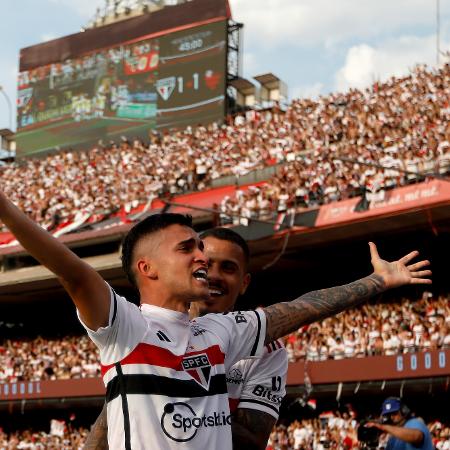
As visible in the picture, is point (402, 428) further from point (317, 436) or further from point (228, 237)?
→ point (317, 436)

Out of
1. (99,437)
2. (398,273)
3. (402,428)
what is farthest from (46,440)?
(398,273)

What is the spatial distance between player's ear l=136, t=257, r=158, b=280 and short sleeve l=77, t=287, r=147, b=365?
292 millimetres

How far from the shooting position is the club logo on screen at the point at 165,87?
3941cm

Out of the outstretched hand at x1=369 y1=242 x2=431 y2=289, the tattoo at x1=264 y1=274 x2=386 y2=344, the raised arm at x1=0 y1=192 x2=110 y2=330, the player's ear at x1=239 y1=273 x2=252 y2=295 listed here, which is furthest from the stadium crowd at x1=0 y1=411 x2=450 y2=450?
the raised arm at x1=0 y1=192 x2=110 y2=330

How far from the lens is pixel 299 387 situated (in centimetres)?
2631

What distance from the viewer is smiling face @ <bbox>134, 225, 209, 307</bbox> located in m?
3.46

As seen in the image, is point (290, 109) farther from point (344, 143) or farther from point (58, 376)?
point (58, 376)

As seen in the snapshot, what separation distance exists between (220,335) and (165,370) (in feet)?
1.20

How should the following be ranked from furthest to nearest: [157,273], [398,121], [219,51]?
1. [219,51]
2. [398,121]
3. [157,273]

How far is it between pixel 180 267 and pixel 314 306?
0.64 meters

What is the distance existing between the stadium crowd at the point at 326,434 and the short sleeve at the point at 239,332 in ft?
57.4

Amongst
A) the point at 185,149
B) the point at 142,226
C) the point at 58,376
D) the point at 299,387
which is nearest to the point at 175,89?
the point at 185,149

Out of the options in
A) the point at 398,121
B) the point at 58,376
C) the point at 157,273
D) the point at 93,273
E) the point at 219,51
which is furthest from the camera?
the point at 219,51

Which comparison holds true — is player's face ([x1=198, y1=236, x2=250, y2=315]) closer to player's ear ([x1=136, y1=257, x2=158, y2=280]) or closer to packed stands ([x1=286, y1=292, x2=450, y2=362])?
player's ear ([x1=136, y1=257, x2=158, y2=280])
